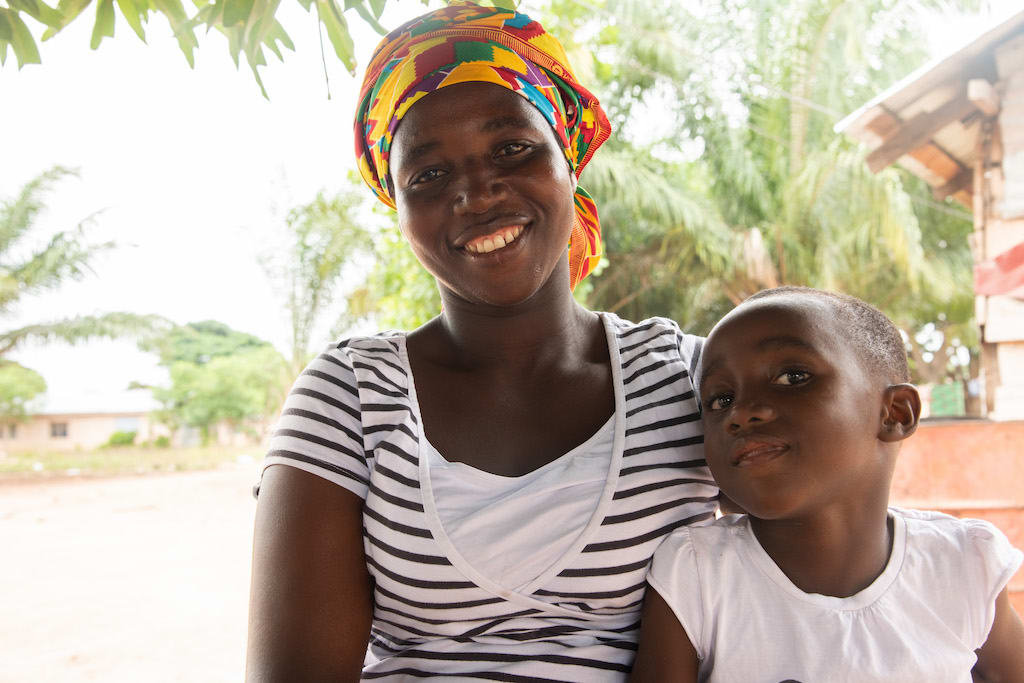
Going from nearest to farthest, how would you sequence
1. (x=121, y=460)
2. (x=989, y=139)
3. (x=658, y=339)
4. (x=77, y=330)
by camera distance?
(x=658, y=339), (x=989, y=139), (x=77, y=330), (x=121, y=460)

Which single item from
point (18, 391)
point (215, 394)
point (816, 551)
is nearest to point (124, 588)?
point (816, 551)

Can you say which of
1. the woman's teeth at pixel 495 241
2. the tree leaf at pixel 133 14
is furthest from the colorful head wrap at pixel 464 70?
the tree leaf at pixel 133 14

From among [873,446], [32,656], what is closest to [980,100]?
[873,446]

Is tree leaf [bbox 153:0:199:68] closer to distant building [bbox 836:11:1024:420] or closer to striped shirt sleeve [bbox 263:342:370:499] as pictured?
striped shirt sleeve [bbox 263:342:370:499]

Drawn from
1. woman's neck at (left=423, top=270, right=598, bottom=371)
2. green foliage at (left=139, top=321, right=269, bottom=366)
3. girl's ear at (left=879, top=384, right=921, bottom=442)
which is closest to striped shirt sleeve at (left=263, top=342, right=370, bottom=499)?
woman's neck at (left=423, top=270, right=598, bottom=371)

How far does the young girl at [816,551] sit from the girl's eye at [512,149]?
476 millimetres

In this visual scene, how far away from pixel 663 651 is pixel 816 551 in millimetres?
299

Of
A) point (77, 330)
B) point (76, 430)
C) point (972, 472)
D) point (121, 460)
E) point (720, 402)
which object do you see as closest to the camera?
point (720, 402)

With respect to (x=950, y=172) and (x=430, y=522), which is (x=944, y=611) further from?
(x=950, y=172)

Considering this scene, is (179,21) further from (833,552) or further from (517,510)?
(833,552)

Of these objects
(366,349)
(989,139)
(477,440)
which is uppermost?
(989,139)

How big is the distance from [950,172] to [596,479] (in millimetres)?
4502

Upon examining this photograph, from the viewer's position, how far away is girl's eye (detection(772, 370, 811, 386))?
137cm

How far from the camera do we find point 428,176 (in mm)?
1552
